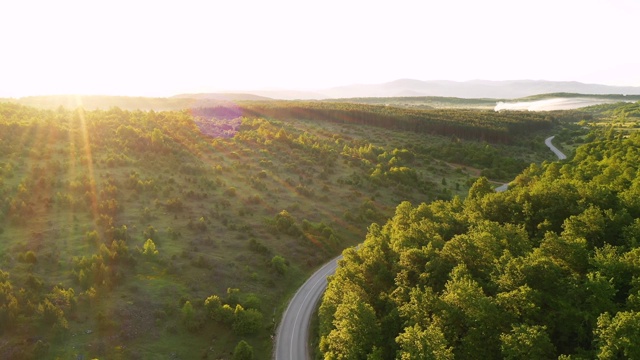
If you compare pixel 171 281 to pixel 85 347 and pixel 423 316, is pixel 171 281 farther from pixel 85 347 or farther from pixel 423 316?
pixel 423 316

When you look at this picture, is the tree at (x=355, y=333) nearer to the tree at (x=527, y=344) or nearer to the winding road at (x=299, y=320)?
the winding road at (x=299, y=320)

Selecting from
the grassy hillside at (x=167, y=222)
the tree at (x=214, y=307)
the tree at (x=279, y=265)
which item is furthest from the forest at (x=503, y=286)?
the grassy hillside at (x=167, y=222)

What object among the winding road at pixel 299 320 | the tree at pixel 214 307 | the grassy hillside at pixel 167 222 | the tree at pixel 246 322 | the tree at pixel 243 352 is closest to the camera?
the tree at pixel 243 352

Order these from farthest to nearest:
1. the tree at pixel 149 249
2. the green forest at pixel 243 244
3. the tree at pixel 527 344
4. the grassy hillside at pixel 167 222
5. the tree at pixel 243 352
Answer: the tree at pixel 149 249 < the grassy hillside at pixel 167 222 < the tree at pixel 243 352 < the green forest at pixel 243 244 < the tree at pixel 527 344

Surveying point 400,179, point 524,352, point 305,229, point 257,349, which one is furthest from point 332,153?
point 524,352

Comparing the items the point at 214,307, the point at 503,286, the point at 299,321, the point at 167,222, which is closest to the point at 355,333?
the point at 503,286
